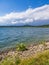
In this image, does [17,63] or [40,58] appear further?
[40,58]

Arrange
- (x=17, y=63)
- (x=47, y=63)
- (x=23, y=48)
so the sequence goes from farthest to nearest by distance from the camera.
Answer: (x=23, y=48), (x=17, y=63), (x=47, y=63)

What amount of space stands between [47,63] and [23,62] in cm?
139

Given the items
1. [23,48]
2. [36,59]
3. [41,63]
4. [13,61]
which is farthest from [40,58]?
[23,48]

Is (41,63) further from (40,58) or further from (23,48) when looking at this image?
(23,48)

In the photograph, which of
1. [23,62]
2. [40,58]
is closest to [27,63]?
[23,62]

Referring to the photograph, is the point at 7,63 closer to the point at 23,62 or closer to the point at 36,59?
the point at 23,62

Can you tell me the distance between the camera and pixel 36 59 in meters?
8.80

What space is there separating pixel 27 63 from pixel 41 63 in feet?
2.36

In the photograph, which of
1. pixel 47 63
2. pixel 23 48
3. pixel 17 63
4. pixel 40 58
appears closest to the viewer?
pixel 47 63

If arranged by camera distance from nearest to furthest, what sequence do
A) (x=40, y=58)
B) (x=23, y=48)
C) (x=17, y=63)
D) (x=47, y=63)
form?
(x=47, y=63)
(x=17, y=63)
(x=40, y=58)
(x=23, y=48)

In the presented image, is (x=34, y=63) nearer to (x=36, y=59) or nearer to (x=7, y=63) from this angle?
(x=36, y=59)

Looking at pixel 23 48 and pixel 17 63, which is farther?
pixel 23 48

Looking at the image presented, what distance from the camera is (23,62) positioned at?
860cm

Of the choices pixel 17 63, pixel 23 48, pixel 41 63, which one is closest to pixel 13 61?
pixel 17 63
